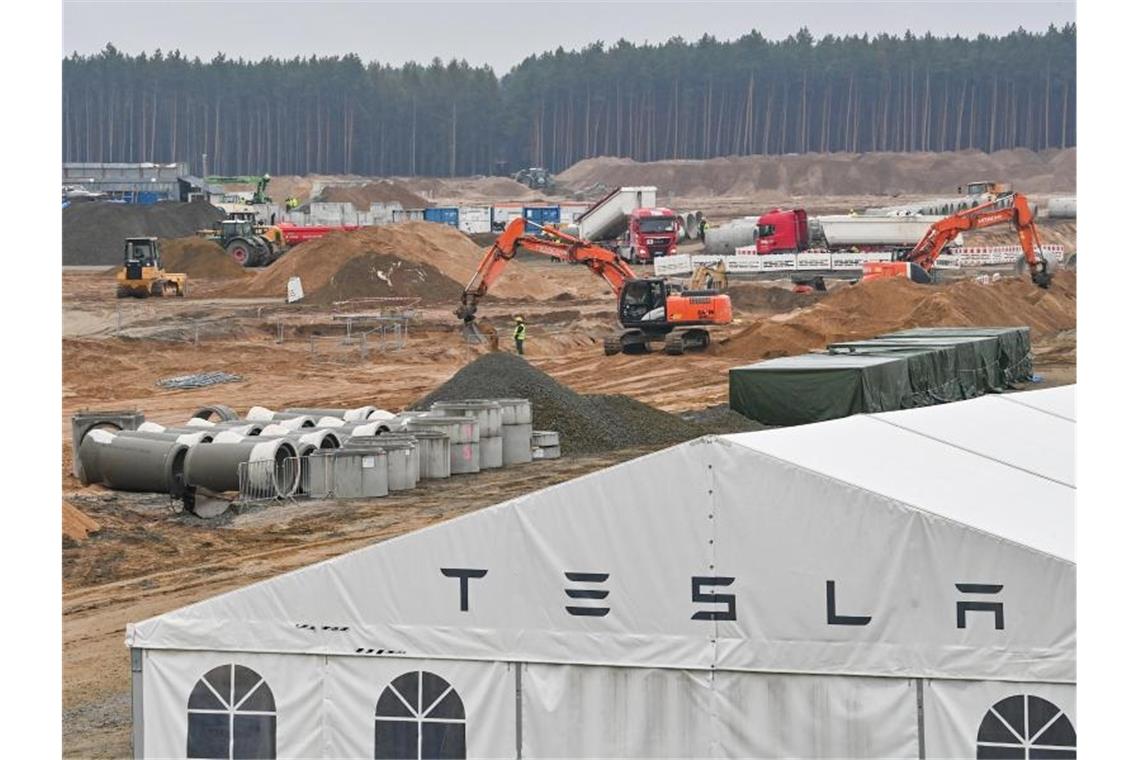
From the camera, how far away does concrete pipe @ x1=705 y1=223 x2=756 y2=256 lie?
9325 centimetres

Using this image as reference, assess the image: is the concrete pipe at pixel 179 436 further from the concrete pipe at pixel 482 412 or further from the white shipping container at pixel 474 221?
the white shipping container at pixel 474 221

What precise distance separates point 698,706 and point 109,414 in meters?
23.7

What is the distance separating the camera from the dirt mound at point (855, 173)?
16325cm

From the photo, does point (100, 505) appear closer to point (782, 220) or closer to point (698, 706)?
point (698, 706)

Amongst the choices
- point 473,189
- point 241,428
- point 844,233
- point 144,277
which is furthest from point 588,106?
point 241,428

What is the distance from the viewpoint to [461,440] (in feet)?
116

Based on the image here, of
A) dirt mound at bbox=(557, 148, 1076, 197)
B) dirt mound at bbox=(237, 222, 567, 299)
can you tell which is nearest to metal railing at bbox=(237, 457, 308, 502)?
dirt mound at bbox=(237, 222, 567, 299)

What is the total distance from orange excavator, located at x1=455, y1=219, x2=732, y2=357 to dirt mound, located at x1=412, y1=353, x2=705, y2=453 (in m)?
13.3

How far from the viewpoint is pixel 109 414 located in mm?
35844

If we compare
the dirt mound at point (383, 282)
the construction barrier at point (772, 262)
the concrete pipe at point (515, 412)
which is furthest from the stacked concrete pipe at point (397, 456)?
the construction barrier at point (772, 262)

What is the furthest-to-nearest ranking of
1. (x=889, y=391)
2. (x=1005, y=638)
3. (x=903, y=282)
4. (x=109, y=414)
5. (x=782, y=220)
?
(x=782, y=220) → (x=903, y=282) → (x=889, y=391) → (x=109, y=414) → (x=1005, y=638)

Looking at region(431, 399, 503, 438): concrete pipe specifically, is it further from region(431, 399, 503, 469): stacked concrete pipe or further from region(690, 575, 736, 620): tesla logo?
region(690, 575, 736, 620): tesla logo

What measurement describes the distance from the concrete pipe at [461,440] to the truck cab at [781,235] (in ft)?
169

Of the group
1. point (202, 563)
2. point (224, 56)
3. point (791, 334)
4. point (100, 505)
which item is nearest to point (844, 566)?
point (202, 563)
